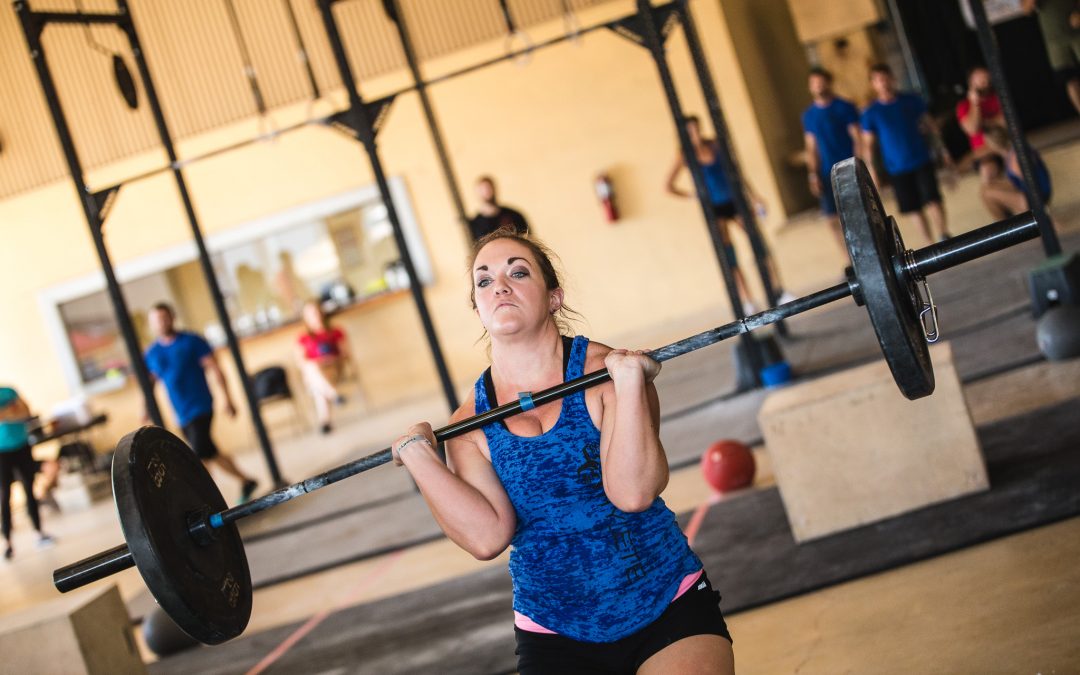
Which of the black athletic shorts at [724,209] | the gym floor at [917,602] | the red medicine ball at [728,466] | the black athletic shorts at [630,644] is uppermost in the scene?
the black athletic shorts at [724,209]

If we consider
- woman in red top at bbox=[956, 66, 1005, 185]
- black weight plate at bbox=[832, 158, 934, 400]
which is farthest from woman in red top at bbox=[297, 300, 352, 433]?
black weight plate at bbox=[832, 158, 934, 400]

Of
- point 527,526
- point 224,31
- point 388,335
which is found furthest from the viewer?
point 388,335

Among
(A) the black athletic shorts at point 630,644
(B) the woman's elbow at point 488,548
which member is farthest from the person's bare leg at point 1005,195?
(B) the woman's elbow at point 488,548

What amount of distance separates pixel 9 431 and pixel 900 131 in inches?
261

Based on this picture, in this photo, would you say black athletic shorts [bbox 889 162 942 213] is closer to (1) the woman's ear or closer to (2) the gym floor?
(2) the gym floor

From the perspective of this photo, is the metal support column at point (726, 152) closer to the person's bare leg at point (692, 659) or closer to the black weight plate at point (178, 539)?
the black weight plate at point (178, 539)

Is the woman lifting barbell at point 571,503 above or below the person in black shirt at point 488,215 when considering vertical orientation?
below

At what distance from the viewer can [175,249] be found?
12.0 m

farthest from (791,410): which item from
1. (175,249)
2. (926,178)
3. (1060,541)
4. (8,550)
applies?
(175,249)

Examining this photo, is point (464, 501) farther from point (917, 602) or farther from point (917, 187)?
point (917, 187)

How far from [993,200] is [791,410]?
5382 millimetres

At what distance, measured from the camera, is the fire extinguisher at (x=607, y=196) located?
36.4 ft

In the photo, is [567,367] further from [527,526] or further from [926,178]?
[926,178]

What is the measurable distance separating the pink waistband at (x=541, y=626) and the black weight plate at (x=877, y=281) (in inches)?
19.8
